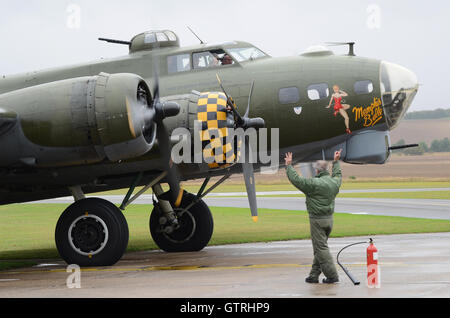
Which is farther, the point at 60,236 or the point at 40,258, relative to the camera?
the point at 40,258

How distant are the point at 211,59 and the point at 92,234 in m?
5.11

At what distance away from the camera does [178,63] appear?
17.1m

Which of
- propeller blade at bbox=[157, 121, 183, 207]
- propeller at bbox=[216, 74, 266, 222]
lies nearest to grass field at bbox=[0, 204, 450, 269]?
propeller blade at bbox=[157, 121, 183, 207]

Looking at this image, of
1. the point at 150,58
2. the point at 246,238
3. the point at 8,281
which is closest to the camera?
the point at 8,281

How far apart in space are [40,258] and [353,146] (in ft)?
26.7

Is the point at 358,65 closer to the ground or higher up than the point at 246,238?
higher up

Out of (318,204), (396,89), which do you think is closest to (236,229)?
(396,89)

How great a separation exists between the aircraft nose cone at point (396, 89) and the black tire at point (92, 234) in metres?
6.36

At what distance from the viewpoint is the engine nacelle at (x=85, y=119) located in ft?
44.3

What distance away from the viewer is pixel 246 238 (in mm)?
21250

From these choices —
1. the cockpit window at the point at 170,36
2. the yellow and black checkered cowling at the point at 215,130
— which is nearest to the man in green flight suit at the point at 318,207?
the yellow and black checkered cowling at the point at 215,130

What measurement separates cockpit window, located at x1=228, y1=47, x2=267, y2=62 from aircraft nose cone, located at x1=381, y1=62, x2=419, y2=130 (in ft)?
9.71
